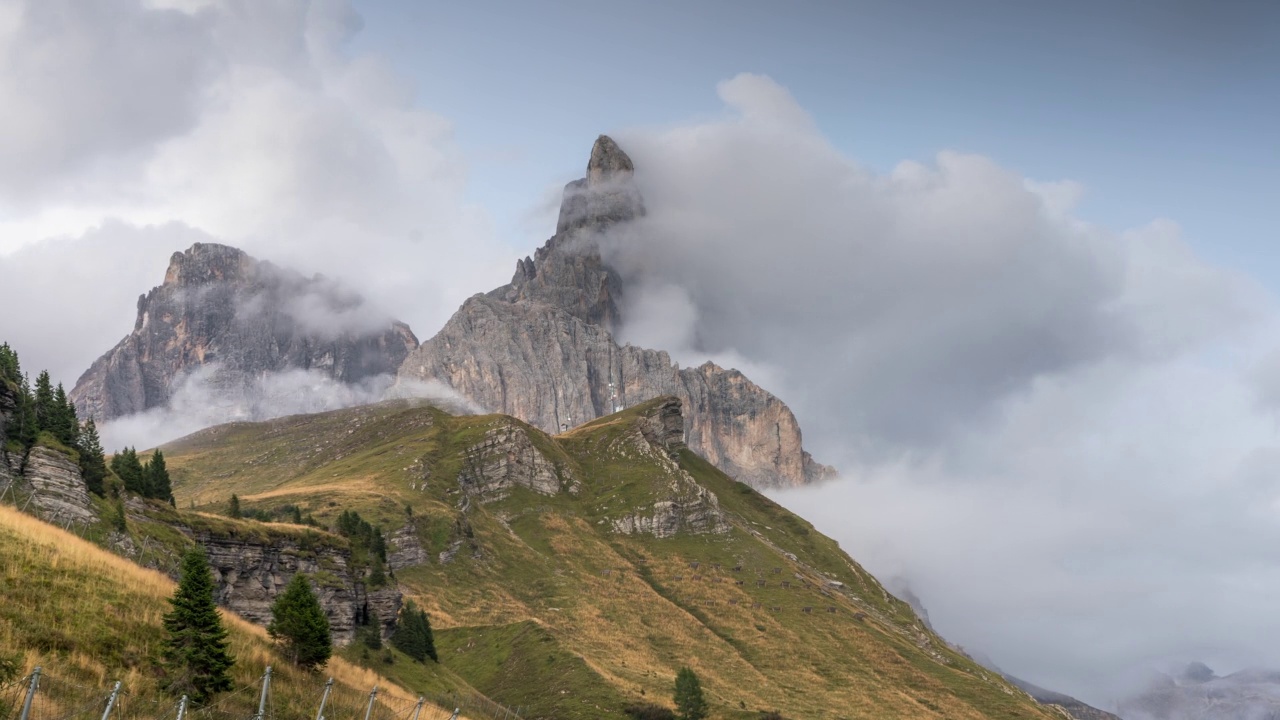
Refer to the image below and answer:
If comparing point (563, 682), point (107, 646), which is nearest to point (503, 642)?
point (563, 682)

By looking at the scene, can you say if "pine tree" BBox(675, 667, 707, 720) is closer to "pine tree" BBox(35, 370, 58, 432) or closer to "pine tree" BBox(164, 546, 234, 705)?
"pine tree" BBox(35, 370, 58, 432)

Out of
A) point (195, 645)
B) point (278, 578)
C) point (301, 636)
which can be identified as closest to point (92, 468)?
point (278, 578)

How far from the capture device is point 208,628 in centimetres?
3897

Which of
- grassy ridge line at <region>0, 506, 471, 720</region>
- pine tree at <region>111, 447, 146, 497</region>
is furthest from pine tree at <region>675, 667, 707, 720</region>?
grassy ridge line at <region>0, 506, 471, 720</region>

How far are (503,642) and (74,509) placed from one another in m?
117

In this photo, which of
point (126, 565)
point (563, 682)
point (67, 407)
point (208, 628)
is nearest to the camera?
point (208, 628)

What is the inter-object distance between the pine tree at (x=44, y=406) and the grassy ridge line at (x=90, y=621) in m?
39.4

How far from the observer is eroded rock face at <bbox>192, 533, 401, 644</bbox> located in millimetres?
89850

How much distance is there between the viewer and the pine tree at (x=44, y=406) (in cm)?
7931

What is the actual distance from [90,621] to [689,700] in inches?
4545

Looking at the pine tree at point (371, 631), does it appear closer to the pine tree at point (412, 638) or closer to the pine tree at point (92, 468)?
the pine tree at point (412, 638)

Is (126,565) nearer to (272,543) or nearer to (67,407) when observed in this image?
(272,543)

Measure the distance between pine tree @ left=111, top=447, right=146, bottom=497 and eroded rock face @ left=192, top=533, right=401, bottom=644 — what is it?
7.98m

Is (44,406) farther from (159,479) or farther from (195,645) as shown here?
(195,645)
